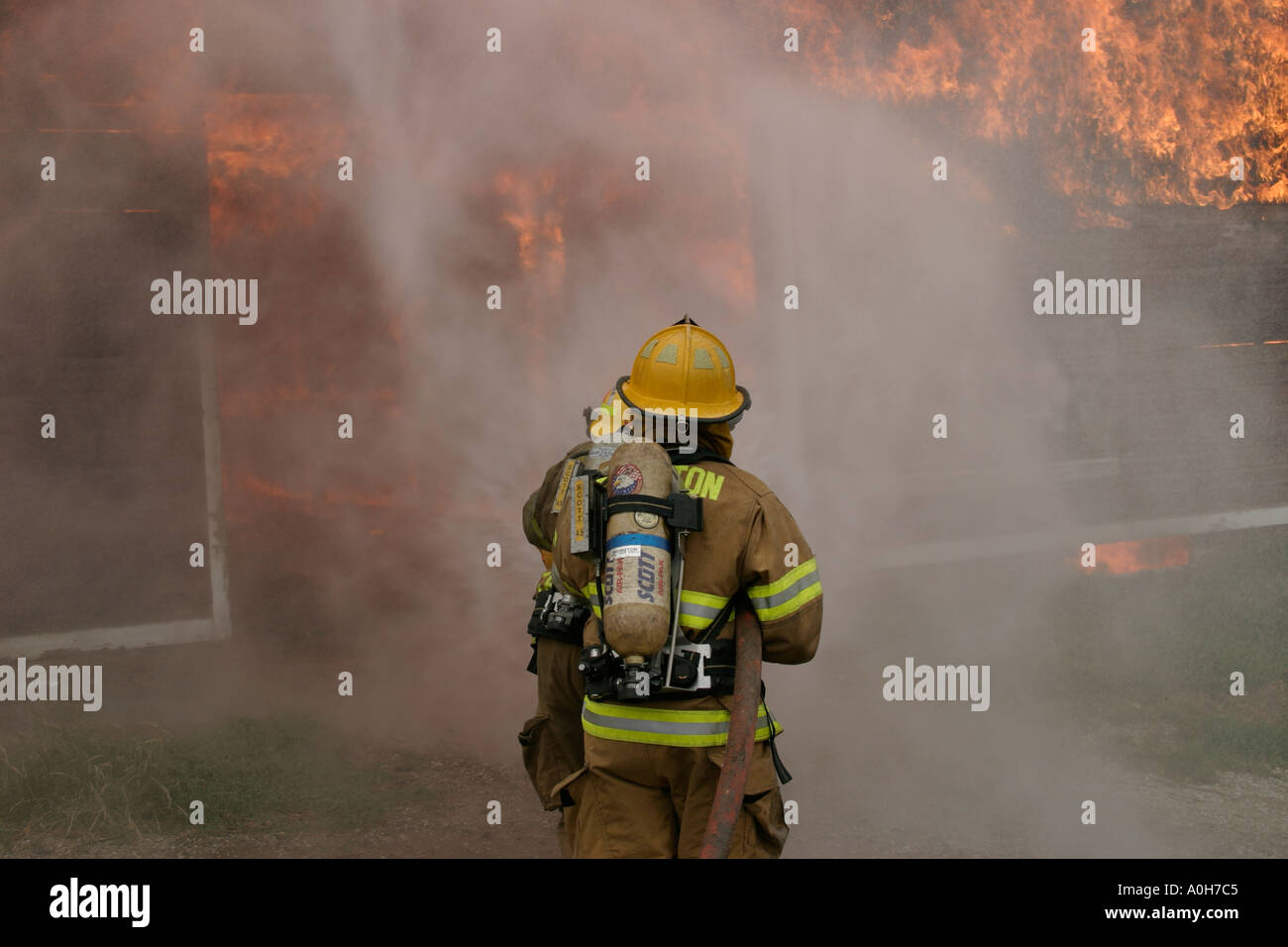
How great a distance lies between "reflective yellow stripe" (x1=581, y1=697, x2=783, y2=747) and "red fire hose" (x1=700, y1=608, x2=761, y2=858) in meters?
0.07

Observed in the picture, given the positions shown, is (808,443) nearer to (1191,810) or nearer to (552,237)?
(552,237)

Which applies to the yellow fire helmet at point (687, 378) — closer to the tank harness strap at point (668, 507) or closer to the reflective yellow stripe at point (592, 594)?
the tank harness strap at point (668, 507)

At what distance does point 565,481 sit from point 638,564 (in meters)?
0.95

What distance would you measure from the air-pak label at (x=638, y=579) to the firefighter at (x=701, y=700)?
0.53ft

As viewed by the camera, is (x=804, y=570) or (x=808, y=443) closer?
(x=804, y=570)

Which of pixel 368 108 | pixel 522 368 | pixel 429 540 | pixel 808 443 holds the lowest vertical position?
pixel 429 540

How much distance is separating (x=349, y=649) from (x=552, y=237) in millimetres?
2846

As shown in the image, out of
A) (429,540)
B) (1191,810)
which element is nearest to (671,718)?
(1191,810)

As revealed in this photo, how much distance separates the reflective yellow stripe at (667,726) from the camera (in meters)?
2.98

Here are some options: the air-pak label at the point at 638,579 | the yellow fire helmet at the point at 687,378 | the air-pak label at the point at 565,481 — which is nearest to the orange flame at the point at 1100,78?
the air-pak label at the point at 565,481

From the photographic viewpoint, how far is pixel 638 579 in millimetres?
2766

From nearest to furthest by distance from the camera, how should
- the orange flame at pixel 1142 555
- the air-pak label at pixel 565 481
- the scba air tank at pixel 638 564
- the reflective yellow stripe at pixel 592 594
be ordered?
1. the scba air tank at pixel 638 564
2. the reflective yellow stripe at pixel 592 594
3. the air-pak label at pixel 565 481
4. the orange flame at pixel 1142 555

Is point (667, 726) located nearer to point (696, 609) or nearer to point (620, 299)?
point (696, 609)

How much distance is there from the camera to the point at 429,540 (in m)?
7.41
